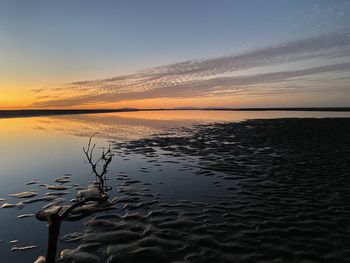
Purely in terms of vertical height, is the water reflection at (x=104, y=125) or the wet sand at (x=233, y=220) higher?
the water reflection at (x=104, y=125)

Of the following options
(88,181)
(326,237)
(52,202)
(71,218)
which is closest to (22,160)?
(88,181)

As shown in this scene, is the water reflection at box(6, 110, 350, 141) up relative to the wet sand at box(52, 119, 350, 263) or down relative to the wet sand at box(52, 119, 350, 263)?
up

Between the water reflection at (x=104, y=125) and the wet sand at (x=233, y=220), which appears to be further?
the water reflection at (x=104, y=125)

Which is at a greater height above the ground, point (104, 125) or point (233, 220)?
point (104, 125)

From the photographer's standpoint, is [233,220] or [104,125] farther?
[104,125]

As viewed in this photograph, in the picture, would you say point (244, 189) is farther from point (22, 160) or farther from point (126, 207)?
point (22, 160)

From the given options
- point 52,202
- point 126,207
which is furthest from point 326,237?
point 52,202

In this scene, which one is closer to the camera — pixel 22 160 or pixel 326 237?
pixel 326 237

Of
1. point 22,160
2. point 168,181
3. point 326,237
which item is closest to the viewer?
point 326,237

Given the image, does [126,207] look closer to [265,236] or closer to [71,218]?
[71,218]

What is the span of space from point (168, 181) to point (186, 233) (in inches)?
248

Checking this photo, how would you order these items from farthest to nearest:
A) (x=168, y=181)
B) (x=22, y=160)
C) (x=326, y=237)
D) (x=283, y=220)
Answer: (x=22, y=160) < (x=168, y=181) < (x=283, y=220) < (x=326, y=237)

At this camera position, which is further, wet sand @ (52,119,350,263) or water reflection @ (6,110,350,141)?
water reflection @ (6,110,350,141)

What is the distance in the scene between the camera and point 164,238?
814 cm
